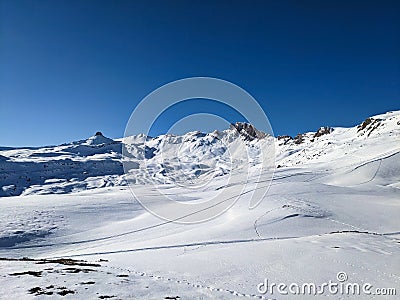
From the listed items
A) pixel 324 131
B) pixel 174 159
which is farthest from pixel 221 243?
pixel 324 131

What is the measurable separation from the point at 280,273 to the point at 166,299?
6282mm

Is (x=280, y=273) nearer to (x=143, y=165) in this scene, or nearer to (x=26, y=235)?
(x=26, y=235)

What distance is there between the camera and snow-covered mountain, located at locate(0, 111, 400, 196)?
75.9 meters

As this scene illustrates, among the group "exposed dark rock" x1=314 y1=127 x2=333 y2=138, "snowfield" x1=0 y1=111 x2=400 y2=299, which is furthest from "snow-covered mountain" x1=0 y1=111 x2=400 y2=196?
"snowfield" x1=0 y1=111 x2=400 y2=299

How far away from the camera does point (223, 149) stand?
189m

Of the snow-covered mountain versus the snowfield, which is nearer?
the snowfield

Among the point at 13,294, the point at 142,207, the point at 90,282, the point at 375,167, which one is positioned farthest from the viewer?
the point at 375,167

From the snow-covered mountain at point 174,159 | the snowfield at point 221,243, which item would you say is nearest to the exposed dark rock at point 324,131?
the snow-covered mountain at point 174,159

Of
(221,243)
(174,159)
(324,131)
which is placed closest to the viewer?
(221,243)

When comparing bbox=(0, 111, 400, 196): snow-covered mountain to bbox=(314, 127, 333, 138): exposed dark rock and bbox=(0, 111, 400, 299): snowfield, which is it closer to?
bbox=(314, 127, 333, 138): exposed dark rock

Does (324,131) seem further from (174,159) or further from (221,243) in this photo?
(221,243)

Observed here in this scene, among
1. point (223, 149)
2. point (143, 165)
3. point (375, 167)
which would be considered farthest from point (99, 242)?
point (223, 149)

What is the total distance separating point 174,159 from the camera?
561 feet

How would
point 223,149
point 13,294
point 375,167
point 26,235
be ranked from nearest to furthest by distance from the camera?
point 13,294 < point 26,235 < point 375,167 < point 223,149
